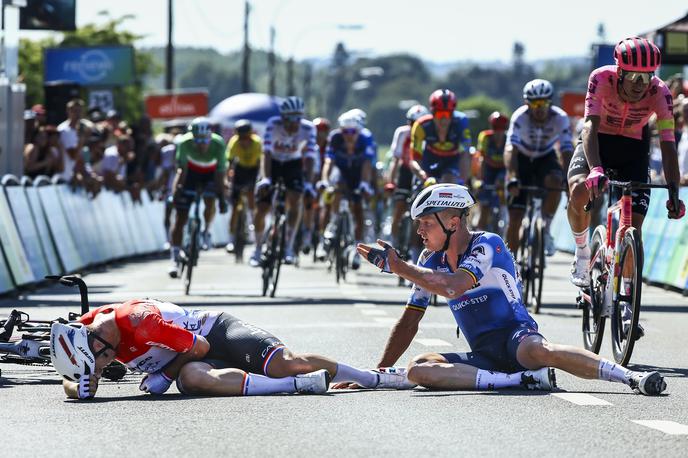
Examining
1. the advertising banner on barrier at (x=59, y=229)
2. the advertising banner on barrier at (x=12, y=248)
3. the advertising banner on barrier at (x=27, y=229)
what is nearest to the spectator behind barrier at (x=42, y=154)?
the advertising banner on barrier at (x=59, y=229)

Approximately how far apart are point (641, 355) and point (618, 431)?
452 cm

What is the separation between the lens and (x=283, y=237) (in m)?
19.5

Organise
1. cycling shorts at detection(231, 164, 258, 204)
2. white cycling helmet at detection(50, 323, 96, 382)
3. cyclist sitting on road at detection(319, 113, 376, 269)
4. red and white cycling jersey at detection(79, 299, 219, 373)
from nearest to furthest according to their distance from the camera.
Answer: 1. white cycling helmet at detection(50, 323, 96, 382)
2. red and white cycling jersey at detection(79, 299, 219, 373)
3. cyclist sitting on road at detection(319, 113, 376, 269)
4. cycling shorts at detection(231, 164, 258, 204)

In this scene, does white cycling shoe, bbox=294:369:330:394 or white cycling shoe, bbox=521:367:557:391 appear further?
white cycling shoe, bbox=521:367:557:391

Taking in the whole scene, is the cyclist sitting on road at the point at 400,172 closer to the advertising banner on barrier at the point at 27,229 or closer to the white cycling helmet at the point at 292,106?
the white cycling helmet at the point at 292,106

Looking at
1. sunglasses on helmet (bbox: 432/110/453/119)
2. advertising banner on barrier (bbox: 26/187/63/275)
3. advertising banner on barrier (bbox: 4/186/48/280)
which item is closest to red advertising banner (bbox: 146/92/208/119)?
advertising banner on barrier (bbox: 26/187/63/275)

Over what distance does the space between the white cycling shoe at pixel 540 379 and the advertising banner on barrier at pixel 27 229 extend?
1127 centimetres

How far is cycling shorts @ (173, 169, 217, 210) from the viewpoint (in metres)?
21.0

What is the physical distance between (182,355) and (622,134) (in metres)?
3.79

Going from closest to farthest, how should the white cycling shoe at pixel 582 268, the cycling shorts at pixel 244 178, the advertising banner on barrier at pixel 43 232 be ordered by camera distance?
the white cycling shoe at pixel 582 268 → the advertising banner on barrier at pixel 43 232 → the cycling shorts at pixel 244 178

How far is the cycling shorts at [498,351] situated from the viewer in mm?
9984

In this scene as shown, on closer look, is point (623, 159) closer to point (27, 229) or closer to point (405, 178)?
point (27, 229)

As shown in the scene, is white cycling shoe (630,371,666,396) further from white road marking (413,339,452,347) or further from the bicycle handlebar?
white road marking (413,339,452,347)

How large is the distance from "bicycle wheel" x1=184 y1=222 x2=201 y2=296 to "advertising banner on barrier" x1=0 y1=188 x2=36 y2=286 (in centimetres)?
185
